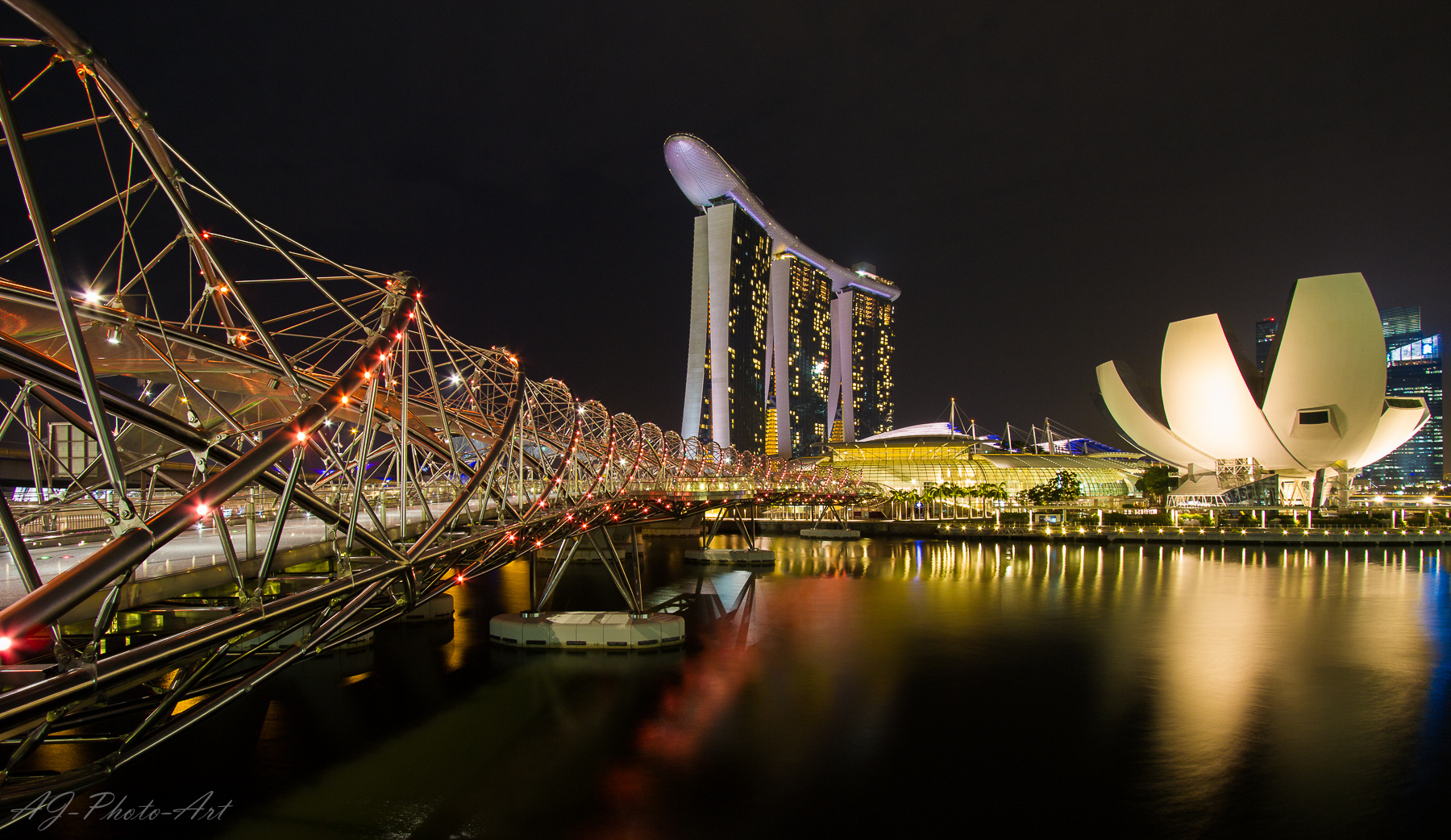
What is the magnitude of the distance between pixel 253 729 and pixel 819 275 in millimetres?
144453

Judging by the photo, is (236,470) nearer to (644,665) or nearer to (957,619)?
(644,665)

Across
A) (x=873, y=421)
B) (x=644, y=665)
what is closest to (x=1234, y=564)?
(x=644, y=665)

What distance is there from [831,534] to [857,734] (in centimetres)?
4057

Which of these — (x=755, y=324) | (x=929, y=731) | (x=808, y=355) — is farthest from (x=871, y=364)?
(x=929, y=731)

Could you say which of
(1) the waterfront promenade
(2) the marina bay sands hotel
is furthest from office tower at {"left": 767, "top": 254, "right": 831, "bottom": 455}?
(1) the waterfront promenade

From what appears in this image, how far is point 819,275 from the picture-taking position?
6033 inches

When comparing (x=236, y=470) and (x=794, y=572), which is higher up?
(x=236, y=470)

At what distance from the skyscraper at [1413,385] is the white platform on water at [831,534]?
15374 cm

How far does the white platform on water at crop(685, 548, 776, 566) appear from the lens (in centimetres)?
4003

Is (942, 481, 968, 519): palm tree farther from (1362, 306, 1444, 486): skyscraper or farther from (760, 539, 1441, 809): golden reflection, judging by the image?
(1362, 306, 1444, 486): skyscraper

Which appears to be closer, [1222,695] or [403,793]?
[403,793]

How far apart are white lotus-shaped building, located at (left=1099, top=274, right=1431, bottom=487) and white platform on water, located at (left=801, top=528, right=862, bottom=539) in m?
33.4

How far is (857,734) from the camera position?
47.9 ft

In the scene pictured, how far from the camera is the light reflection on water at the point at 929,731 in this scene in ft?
37.7
